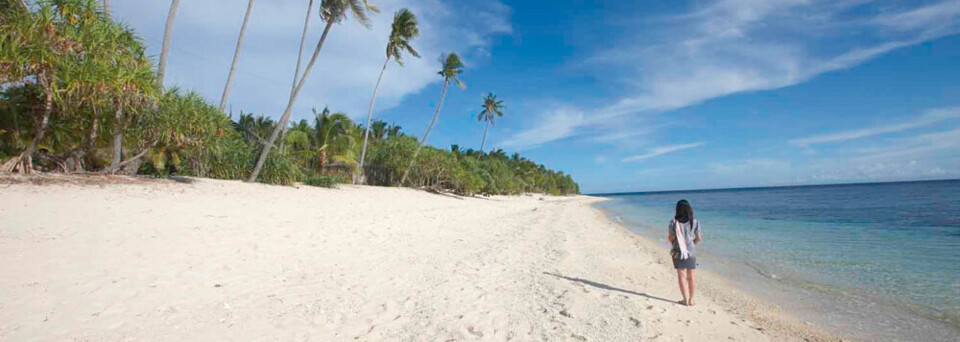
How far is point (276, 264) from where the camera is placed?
5.83 metres

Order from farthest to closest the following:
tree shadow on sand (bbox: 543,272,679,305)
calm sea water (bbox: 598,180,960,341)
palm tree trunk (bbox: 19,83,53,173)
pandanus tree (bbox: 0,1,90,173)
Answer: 1. palm tree trunk (bbox: 19,83,53,173)
2. pandanus tree (bbox: 0,1,90,173)
3. tree shadow on sand (bbox: 543,272,679,305)
4. calm sea water (bbox: 598,180,960,341)

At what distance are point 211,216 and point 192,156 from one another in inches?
301

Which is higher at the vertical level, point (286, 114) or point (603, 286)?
point (286, 114)

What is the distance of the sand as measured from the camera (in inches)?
144

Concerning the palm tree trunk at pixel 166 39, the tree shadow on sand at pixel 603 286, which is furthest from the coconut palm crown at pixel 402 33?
the tree shadow on sand at pixel 603 286

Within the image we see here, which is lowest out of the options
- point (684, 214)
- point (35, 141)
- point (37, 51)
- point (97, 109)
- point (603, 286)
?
point (603, 286)

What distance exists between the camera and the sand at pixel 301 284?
3.65 metres

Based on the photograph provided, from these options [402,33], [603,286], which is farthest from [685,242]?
[402,33]

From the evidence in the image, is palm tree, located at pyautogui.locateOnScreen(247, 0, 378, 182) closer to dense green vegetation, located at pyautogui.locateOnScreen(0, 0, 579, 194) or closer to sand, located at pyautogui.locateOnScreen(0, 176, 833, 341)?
dense green vegetation, located at pyautogui.locateOnScreen(0, 0, 579, 194)

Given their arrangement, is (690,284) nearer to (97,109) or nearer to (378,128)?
(97,109)

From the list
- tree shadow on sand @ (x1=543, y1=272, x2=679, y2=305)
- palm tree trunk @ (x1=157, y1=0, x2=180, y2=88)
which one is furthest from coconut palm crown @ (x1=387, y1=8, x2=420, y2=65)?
tree shadow on sand @ (x1=543, y1=272, x2=679, y2=305)

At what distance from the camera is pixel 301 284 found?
5039mm

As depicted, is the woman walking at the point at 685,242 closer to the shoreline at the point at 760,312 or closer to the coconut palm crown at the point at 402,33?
the shoreline at the point at 760,312

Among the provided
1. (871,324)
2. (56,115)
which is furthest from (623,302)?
(56,115)
